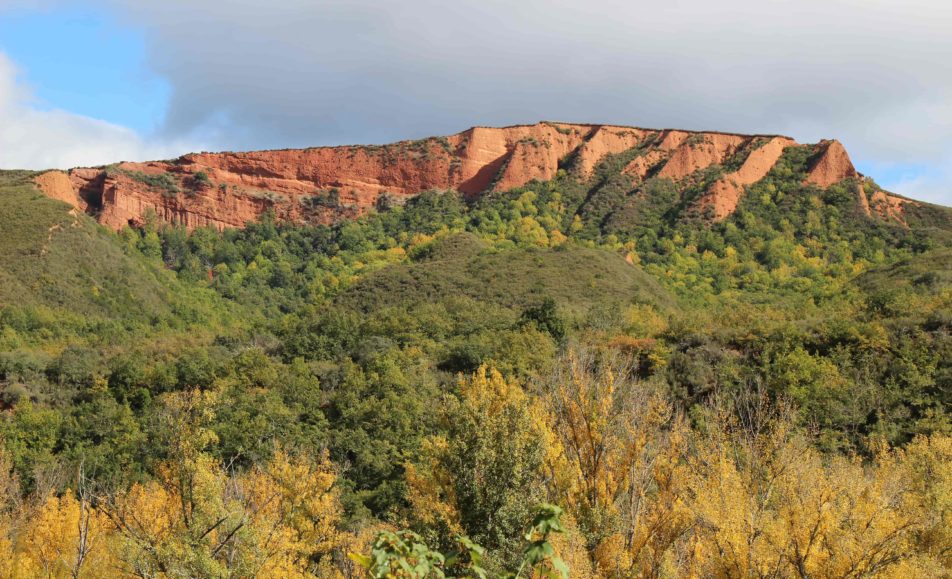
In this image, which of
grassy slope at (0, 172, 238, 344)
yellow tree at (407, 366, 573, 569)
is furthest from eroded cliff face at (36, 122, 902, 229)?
yellow tree at (407, 366, 573, 569)

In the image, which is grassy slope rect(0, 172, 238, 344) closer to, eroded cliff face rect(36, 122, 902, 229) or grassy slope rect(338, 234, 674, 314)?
eroded cliff face rect(36, 122, 902, 229)

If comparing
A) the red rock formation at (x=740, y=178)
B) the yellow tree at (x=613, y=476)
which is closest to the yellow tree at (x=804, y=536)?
the yellow tree at (x=613, y=476)

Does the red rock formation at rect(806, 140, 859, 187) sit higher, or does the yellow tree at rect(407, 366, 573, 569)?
the red rock formation at rect(806, 140, 859, 187)

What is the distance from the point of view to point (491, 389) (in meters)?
22.7

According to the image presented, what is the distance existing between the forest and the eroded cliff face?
2864 millimetres

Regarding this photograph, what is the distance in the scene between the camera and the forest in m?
16.2

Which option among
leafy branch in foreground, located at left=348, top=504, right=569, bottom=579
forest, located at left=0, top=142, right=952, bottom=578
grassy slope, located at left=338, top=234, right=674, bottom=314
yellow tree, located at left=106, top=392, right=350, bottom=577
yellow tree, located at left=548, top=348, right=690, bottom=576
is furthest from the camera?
grassy slope, located at left=338, top=234, right=674, bottom=314

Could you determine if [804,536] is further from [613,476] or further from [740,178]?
[740,178]

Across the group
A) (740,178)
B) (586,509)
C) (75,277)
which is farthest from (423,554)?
(740,178)

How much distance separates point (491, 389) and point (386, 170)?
91.6 metres

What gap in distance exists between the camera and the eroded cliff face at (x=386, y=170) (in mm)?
97812

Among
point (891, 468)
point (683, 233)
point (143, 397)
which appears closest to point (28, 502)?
point (143, 397)

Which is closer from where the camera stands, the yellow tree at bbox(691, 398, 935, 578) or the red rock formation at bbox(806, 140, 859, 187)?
the yellow tree at bbox(691, 398, 935, 578)

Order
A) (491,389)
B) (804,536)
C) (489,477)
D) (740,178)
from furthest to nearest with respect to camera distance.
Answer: (740,178)
(491,389)
(804,536)
(489,477)
